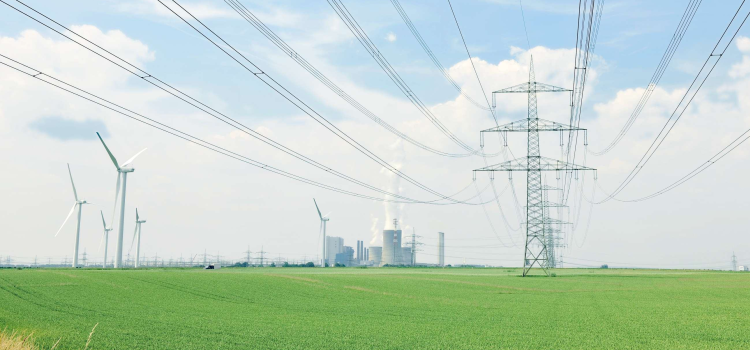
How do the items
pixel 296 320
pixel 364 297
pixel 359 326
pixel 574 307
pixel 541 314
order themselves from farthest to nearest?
pixel 364 297
pixel 574 307
pixel 541 314
pixel 296 320
pixel 359 326

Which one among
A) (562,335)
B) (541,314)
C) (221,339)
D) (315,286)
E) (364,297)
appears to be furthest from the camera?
(315,286)

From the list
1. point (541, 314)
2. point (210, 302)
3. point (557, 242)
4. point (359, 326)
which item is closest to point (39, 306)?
point (210, 302)

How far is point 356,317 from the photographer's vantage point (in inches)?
1479

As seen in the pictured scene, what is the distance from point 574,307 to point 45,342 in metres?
34.7

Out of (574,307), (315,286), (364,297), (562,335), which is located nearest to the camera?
(562,335)

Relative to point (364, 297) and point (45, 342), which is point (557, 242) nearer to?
point (364, 297)

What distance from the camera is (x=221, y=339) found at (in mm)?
27203

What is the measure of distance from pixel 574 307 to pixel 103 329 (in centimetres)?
3202

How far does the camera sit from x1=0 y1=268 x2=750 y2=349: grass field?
87.6 ft

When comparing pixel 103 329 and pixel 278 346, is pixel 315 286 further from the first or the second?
pixel 278 346

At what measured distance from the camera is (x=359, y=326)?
32.6 meters

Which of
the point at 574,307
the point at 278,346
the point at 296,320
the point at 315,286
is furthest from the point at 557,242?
the point at 278,346

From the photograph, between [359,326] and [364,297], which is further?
[364,297]

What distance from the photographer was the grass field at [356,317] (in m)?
26.7
